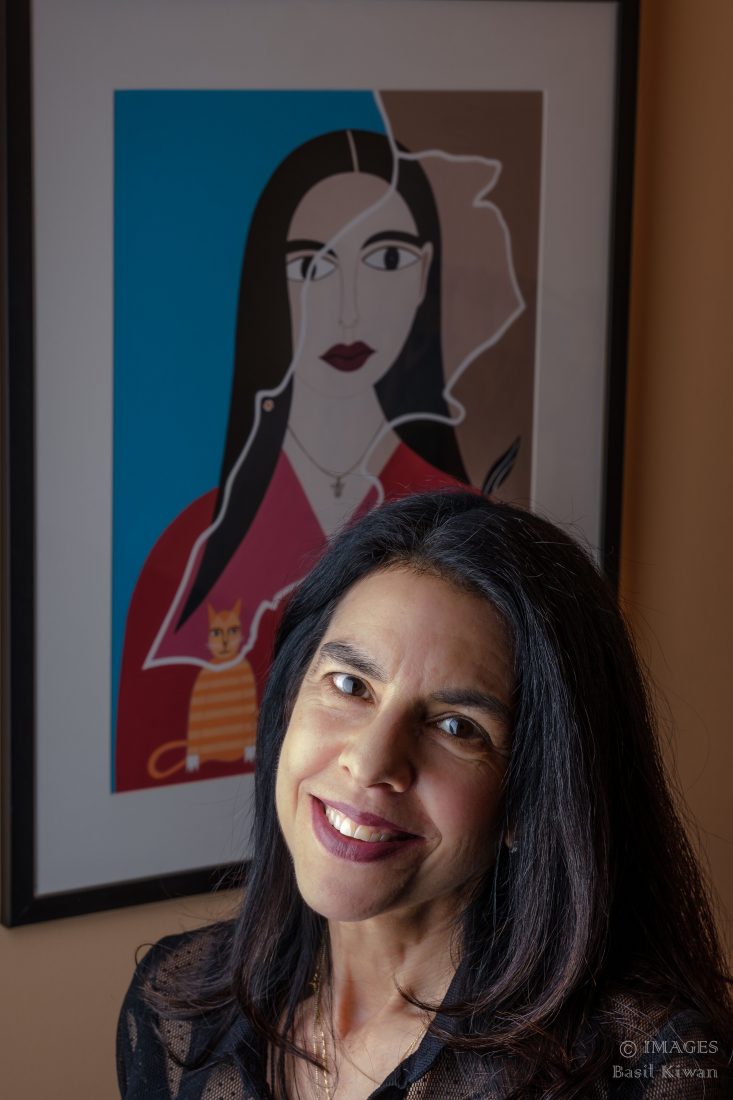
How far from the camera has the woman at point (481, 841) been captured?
3.29ft

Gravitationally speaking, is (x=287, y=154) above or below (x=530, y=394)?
above

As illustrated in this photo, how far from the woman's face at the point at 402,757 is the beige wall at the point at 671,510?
2.16 ft

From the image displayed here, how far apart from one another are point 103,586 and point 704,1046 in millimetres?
825

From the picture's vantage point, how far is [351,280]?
1.64 metres

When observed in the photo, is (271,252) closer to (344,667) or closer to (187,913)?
(344,667)

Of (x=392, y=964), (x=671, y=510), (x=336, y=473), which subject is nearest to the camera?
(x=392, y=964)

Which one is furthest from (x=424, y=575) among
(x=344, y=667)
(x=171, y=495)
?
(x=171, y=495)

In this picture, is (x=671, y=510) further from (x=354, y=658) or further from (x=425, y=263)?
(x=354, y=658)

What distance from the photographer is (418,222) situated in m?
1.67

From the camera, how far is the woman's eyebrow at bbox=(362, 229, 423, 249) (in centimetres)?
165

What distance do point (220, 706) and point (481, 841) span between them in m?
0.66

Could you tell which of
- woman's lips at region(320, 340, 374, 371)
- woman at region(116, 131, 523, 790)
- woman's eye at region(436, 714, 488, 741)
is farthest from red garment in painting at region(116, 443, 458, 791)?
woman's eye at region(436, 714, 488, 741)

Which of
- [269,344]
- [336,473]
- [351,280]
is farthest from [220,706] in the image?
[351,280]

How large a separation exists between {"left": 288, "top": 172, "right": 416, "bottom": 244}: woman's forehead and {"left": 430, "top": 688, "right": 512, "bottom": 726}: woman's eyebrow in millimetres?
768
